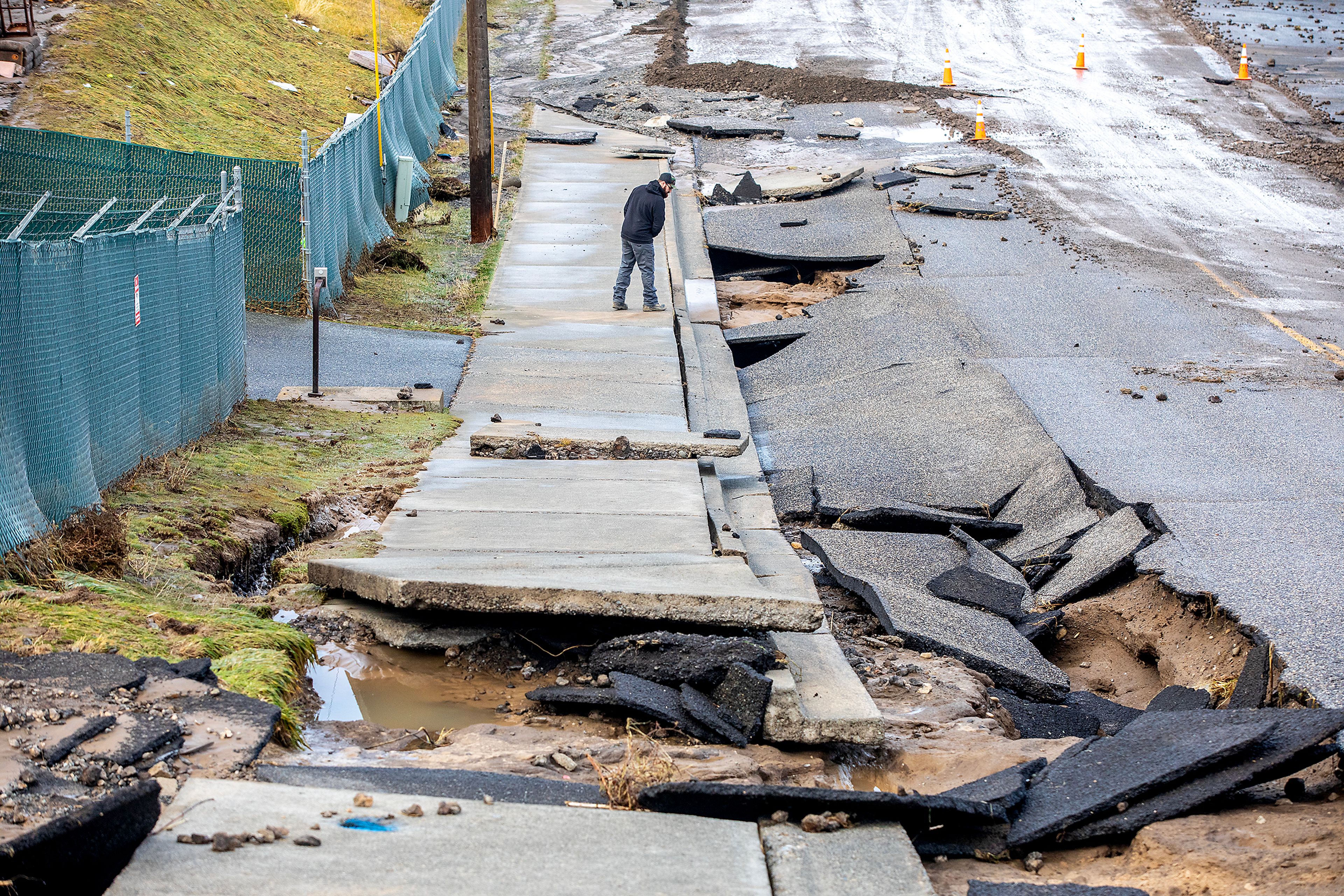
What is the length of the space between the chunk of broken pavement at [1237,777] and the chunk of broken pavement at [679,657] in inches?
63.2

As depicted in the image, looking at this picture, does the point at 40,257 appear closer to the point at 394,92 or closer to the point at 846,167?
the point at 394,92

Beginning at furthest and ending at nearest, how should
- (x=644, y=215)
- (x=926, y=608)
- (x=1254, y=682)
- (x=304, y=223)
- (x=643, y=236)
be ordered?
1. (x=643, y=236)
2. (x=644, y=215)
3. (x=304, y=223)
4. (x=926, y=608)
5. (x=1254, y=682)

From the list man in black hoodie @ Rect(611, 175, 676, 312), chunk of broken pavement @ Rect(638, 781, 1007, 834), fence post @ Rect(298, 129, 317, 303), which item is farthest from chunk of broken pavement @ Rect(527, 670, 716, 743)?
man in black hoodie @ Rect(611, 175, 676, 312)

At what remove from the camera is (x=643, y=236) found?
48.8 ft

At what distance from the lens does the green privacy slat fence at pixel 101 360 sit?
6.37 meters

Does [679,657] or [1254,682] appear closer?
[679,657]

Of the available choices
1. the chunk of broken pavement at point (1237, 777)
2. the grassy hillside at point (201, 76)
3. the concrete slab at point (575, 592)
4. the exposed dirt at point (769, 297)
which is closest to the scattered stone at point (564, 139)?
the grassy hillside at point (201, 76)

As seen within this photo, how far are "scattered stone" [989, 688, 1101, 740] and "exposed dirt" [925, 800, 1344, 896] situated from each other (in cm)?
160

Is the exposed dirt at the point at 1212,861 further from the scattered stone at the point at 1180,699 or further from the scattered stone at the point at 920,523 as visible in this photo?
the scattered stone at the point at 920,523

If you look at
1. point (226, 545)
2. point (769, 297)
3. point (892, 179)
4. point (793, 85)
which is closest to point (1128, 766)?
point (226, 545)

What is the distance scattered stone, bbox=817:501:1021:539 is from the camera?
945cm

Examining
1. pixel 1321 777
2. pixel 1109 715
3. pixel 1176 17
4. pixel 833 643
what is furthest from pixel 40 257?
pixel 1176 17

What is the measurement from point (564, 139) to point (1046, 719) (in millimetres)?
20040

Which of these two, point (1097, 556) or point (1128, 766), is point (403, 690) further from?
point (1097, 556)
